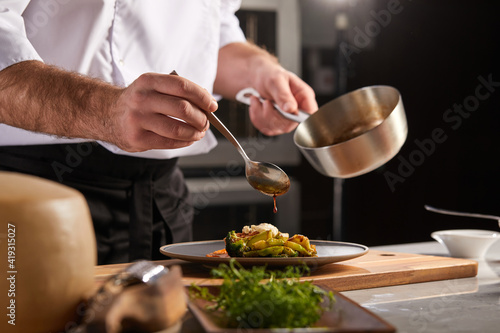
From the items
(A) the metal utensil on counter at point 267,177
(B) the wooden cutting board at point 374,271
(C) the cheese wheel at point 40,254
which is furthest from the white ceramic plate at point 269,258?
(C) the cheese wheel at point 40,254

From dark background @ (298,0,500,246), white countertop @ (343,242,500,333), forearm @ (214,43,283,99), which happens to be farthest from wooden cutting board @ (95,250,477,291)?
dark background @ (298,0,500,246)

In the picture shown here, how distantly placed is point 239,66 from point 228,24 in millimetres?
208

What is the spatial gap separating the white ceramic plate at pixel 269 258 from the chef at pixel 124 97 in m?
0.20

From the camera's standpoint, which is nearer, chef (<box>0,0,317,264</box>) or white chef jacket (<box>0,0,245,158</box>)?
chef (<box>0,0,317,264</box>)

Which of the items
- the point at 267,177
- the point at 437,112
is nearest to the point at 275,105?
the point at 267,177

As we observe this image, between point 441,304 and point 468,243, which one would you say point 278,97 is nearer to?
point 468,243

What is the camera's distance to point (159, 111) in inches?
35.9

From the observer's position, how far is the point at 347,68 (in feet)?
10.4

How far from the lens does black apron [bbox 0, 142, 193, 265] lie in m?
1.30

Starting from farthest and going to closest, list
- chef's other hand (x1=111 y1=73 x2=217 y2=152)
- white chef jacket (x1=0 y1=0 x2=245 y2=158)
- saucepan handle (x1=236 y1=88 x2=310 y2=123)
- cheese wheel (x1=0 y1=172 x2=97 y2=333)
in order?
1. saucepan handle (x1=236 y1=88 x2=310 y2=123)
2. white chef jacket (x1=0 y1=0 x2=245 y2=158)
3. chef's other hand (x1=111 y1=73 x2=217 y2=152)
4. cheese wheel (x1=0 y1=172 x2=97 y2=333)

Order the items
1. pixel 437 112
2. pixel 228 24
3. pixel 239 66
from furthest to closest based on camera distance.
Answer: pixel 437 112
pixel 228 24
pixel 239 66

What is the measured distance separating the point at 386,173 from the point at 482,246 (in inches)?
71.7

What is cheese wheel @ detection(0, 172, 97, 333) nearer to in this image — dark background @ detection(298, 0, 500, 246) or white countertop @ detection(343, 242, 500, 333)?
white countertop @ detection(343, 242, 500, 333)

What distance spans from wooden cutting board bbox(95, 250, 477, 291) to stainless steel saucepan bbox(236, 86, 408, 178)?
21 cm
